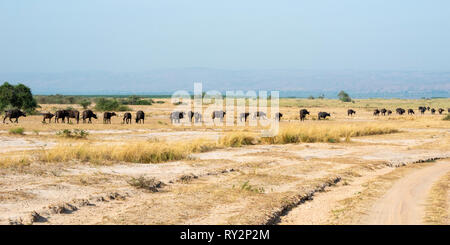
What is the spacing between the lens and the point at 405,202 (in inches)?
460

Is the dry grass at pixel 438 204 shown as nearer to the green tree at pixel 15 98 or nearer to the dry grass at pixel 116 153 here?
the dry grass at pixel 116 153

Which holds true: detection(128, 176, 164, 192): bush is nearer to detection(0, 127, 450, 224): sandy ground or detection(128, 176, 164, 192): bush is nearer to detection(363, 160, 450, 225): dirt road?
detection(0, 127, 450, 224): sandy ground

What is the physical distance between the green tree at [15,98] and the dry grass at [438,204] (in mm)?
49380

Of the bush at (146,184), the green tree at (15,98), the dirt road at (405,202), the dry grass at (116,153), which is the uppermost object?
the green tree at (15,98)

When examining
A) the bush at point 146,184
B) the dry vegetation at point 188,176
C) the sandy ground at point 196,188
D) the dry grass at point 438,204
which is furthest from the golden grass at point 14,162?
the dry grass at point 438,204

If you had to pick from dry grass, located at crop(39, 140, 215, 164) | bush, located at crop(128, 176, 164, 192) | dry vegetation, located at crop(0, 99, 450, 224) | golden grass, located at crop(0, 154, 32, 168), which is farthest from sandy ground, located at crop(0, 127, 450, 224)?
dry grass, located at crop(39, 140, 215, 164)

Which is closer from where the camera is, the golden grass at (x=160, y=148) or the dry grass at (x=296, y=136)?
the golden grass at (x=160, y=148)

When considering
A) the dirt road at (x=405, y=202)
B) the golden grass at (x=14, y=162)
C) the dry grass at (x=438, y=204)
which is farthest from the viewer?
the golden grass at (x=14, y=162)

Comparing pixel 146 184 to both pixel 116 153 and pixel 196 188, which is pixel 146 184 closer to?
pixel 196 188

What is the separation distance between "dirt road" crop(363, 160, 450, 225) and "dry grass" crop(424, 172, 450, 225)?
12 cm

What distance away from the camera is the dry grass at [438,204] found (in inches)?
380

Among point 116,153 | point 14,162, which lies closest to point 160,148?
point 116,153
